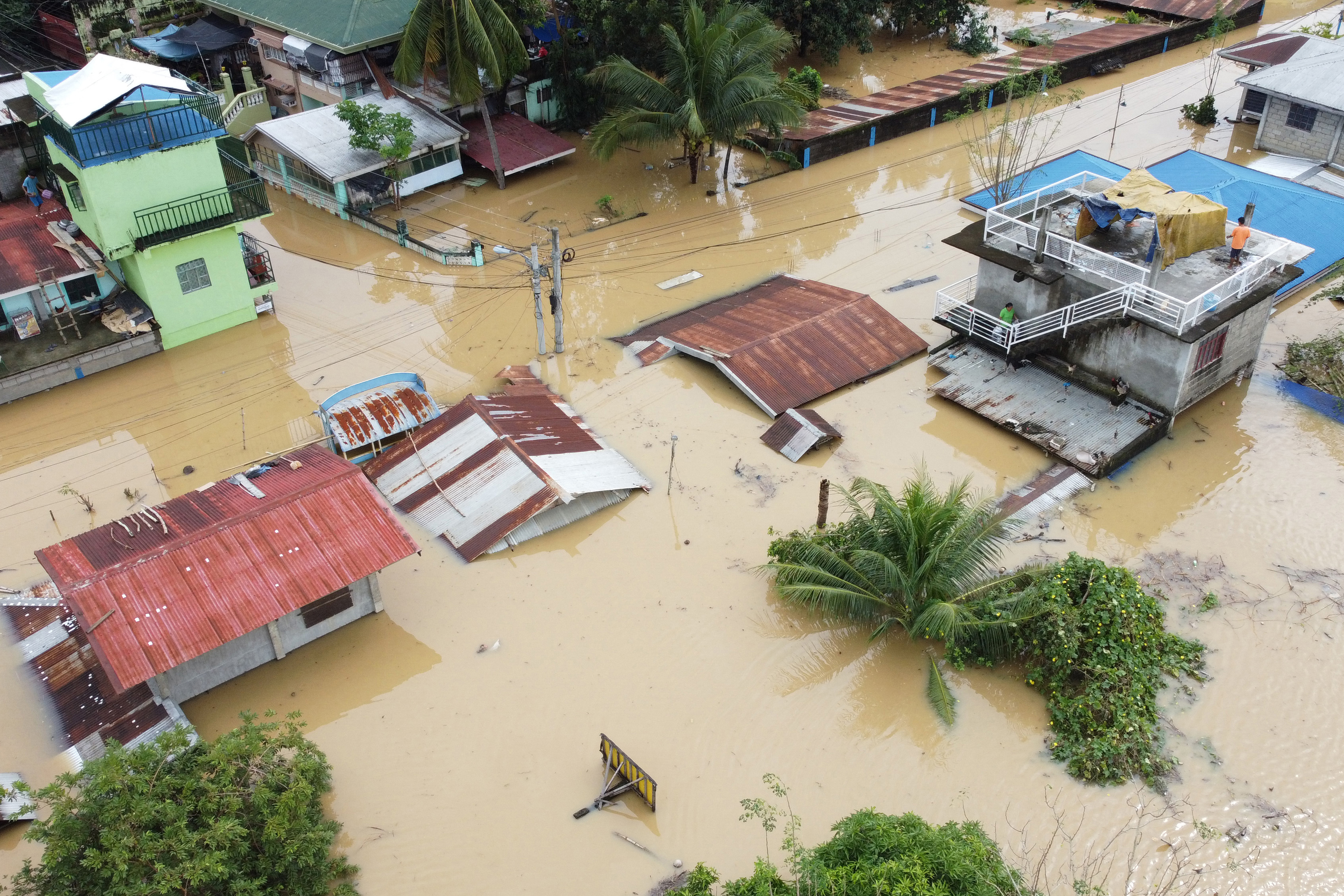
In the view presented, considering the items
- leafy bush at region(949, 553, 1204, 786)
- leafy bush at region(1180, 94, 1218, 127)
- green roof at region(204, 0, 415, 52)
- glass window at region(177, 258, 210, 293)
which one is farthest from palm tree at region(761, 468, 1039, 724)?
leafy bush at region(1180, 94, 1218, 127)

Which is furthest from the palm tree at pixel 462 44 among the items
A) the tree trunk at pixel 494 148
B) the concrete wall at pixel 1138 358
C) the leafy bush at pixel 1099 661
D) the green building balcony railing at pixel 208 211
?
the leafy bush at pixel 1099 661

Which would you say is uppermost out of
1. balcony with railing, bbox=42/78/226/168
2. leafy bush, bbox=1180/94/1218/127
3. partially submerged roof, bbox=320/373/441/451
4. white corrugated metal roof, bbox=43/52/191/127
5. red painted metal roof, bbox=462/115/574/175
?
white corrugated metal roof, bbox=43/52/191/127

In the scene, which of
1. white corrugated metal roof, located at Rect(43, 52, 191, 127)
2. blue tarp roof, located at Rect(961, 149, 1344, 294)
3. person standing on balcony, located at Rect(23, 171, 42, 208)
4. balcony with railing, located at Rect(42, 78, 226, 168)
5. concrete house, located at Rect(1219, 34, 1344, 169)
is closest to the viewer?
white corrugated metal roof, located at Rect(43, 52, 191, 127)

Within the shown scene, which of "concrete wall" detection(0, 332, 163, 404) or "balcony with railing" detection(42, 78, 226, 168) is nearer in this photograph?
"balcony with railing" detection(42, 78, 226, 168)

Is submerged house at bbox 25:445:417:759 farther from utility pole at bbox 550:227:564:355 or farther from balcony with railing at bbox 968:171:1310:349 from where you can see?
balcony with railing at bbox 968:171:1310:349

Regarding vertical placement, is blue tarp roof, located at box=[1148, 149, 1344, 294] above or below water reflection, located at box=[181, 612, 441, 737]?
above

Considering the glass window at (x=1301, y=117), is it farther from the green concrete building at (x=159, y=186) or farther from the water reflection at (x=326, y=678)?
the water reflection at (x=326, y=678)

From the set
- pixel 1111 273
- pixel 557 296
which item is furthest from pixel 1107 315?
pixel 557 296

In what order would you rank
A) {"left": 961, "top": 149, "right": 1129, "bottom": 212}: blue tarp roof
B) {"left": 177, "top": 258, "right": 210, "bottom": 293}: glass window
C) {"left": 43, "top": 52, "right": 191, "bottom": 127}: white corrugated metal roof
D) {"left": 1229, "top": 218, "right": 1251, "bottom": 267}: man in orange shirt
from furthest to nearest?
{"left": 961, "top": 149, "right": 1129, "bottom": 212}: blue tarp roof < {"left": 177, "top": 258, "right": 210, "bottom": 293}: glass window < {"left": 43, "top": 52, "right": 191, "bottom": 127}: white corrugated metal roof < {"left": 1229, "top": 218, "right": 1251, "bottom": 267}: man in orange shirt
